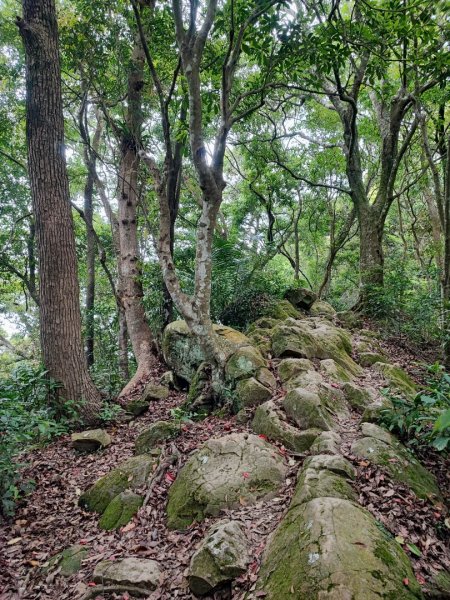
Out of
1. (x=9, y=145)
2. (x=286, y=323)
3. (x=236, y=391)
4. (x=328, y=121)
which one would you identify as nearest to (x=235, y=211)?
(x=328, y=121)

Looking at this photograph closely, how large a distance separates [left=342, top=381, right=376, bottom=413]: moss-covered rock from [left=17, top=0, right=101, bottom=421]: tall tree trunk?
3.55 m

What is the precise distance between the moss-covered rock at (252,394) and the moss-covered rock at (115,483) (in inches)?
51.8

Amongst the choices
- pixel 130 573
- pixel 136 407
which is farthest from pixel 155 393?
pixel 130 573

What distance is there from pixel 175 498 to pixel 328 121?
12599 mm

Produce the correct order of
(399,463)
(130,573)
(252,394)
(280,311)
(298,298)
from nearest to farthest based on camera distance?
(130,573) → (399,463) → (252,394) → (280,311) → (298,298)

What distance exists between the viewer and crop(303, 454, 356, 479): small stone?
9.69 feet

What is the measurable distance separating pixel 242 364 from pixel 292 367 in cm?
70

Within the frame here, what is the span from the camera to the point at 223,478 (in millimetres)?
3311

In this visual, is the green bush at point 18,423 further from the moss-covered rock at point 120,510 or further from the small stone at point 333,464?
the small stone at point 333,464

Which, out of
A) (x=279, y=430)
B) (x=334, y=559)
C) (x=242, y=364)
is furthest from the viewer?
(x=242, y=364)

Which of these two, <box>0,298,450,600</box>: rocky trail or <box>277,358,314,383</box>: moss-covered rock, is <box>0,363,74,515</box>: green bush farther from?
<box>277,358,314,383</box>: moss-covered rock

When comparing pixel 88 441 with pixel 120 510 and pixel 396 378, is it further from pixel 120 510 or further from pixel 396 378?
pixel 396 378

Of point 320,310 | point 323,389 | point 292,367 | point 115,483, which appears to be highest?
point 320,310

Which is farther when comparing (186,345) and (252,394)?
(186,345)
